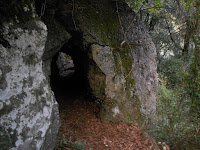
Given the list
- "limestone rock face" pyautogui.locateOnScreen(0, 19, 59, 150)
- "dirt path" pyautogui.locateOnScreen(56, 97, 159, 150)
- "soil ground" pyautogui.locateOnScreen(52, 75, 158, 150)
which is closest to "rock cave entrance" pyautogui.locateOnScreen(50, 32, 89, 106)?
"soil ground" pyautogui.locateOnScreen(52, 75, 158, 150)

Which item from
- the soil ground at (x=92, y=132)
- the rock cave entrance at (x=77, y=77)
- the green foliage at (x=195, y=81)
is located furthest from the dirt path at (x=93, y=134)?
the green foliage at (x=195, y=81)

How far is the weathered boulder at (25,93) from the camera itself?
7.87ft

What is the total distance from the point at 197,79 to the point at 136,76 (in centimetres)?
168

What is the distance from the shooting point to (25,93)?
8.64ft

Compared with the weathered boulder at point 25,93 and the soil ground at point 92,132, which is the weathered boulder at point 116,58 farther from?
the weathered boulder at point 25,93

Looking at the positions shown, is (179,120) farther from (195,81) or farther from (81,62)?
(81,62)

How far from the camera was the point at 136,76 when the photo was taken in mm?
5539

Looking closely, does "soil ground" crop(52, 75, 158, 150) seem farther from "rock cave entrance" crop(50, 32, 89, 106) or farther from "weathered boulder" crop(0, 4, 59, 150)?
"weathered boulder" crop(0, 4, 59, 150)

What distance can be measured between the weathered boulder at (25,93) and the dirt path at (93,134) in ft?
2.94

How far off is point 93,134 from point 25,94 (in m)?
2.15

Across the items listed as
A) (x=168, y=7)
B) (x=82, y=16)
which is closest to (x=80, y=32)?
(x=82, y=16)

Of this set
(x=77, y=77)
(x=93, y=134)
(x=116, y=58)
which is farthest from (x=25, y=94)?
(x=77, y=77)

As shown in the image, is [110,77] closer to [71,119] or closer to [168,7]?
[71,119]

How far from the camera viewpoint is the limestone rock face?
7.87 feet
